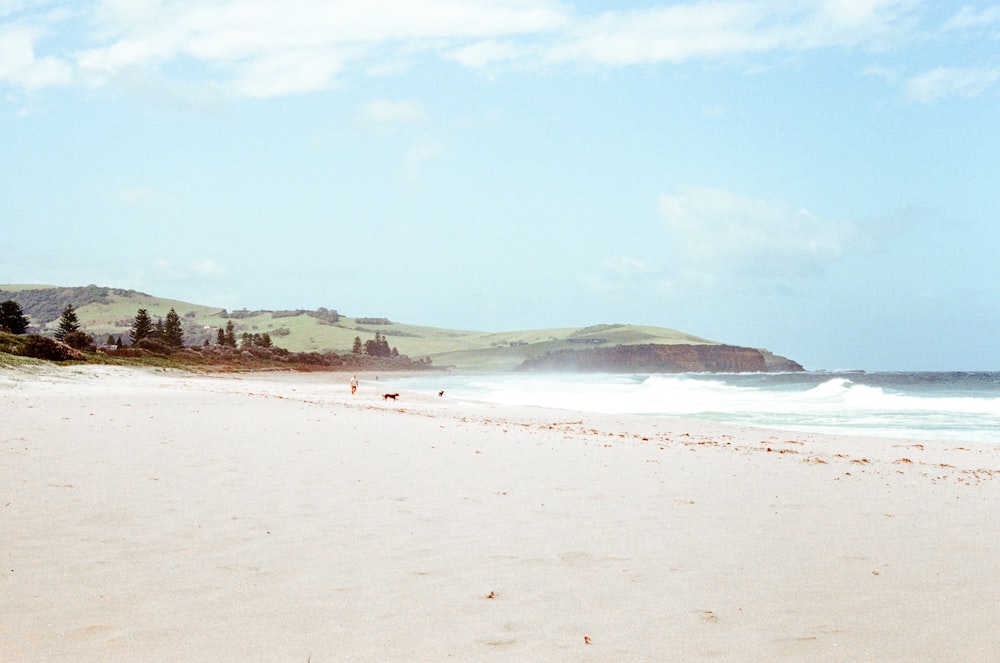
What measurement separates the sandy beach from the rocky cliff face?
148252 millimetres

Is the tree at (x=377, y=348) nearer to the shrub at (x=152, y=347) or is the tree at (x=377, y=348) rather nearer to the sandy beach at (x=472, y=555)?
the shrub at (x=152, y=347)

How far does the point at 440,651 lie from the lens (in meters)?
4.12

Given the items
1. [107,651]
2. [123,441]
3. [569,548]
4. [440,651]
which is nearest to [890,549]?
[569,548]

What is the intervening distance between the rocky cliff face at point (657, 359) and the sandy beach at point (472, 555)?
148 m

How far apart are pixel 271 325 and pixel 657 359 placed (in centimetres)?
8714

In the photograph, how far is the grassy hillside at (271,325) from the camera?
511 ft

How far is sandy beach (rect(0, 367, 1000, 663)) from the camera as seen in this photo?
430 cm

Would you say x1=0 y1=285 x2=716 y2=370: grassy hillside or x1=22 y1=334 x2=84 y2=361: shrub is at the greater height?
x1=0 y1=285 x2=716 y2=370: grassy hillside

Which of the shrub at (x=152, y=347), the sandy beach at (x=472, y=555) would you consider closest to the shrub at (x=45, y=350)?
the shrub at (x=152, y=347)

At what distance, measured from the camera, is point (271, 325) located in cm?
17475

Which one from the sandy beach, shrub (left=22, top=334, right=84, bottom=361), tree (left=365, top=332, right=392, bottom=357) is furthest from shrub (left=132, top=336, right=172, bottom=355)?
tree (left=365, top=332, right=392, bottom=357)

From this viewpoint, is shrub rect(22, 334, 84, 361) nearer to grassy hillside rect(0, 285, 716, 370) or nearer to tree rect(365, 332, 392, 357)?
tree rect(365, 332, 392, 357)

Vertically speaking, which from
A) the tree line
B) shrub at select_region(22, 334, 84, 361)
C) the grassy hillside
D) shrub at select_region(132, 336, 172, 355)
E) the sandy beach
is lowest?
the sandy beach

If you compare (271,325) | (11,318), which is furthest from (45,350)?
(271,325)
